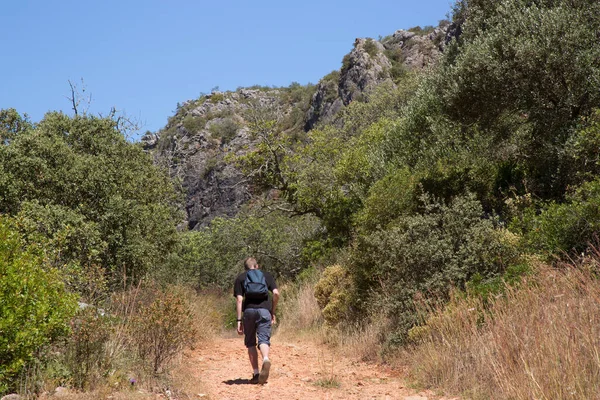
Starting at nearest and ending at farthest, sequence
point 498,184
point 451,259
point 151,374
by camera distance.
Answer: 1. point 151,374
2. point 451,259
3. point 498,184

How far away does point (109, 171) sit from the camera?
16.3m

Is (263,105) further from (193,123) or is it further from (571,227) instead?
(571,227)

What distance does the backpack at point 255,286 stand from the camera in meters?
8.80

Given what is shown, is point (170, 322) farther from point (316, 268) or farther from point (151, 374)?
point (316, 268)

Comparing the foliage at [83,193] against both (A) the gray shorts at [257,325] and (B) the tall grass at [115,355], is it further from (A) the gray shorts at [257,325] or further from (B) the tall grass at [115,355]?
(A) the gray shorts at [257,325]

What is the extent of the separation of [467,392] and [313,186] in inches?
642

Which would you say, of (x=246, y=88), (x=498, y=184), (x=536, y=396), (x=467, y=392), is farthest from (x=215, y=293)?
(x=246, y=88)

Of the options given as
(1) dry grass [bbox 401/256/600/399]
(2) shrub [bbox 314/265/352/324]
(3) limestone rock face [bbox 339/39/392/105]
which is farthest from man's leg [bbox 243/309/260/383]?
(3) limestone rock face [bbox 339/39/392/105]

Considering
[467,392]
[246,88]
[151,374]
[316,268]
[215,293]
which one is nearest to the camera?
[467,392]

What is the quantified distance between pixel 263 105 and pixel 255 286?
61.8m

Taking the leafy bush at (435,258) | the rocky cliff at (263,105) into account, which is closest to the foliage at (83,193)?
the leafy bush at (435,258)

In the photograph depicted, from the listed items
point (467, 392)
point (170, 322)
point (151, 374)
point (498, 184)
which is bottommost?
point (467, 392)

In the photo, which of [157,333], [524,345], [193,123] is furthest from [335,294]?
[193,123]

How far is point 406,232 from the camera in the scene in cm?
1090
